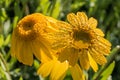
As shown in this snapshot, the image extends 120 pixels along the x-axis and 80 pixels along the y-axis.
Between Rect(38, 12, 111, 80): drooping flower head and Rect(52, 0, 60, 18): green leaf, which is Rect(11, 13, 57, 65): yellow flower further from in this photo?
Rect(52, 0, 60, 18): green leaf

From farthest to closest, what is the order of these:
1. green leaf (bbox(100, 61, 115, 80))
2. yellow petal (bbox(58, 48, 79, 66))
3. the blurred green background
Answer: the blurred green background < green leaf (bbox(100, 61, 115, 80)) < yellow petal (bbox(58, 48, 79, 66))

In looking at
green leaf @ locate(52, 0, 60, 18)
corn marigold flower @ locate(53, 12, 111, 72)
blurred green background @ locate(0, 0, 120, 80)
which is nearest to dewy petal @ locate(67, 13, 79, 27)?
corn marigold flower @ locate(53, 12, 111, 72)

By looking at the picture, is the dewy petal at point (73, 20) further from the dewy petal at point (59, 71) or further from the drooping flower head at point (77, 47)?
the dewy petal at point (59, 71)

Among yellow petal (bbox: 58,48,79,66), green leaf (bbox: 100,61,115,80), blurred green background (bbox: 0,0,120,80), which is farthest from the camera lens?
blurred green background (bbox: 0,0,120,80)

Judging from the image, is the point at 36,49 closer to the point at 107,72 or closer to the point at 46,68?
the point at 46,68

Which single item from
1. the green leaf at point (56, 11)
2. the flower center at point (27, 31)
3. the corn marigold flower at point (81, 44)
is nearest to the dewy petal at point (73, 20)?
the corn marigold flower at point (81, 44)

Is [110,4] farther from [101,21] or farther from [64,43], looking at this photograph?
[64,43]

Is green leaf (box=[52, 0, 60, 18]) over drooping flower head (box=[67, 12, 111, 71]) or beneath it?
beneath
